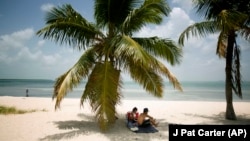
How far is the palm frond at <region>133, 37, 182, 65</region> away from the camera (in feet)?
32.8

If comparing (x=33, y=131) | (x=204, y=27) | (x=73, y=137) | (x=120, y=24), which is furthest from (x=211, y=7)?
(x=33, y=131)

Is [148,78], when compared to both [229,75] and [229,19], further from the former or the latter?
[229,75]

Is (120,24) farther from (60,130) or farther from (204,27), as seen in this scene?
(60,130)

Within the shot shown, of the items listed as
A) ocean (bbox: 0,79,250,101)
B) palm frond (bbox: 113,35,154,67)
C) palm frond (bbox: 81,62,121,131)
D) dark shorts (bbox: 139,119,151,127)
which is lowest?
ocean (bbox: 0,79,250,101)

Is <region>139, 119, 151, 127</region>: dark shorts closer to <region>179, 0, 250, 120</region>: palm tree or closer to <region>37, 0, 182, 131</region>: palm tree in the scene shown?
<region>37, 0, 182, 131</region>: palm tree

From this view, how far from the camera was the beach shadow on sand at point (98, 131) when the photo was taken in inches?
342

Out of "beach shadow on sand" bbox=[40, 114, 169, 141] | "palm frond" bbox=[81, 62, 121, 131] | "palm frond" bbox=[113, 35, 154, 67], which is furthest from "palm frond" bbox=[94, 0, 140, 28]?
"beach shadow on sand" bbox=[40, 114, 169, 141]

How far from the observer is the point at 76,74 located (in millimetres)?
9430

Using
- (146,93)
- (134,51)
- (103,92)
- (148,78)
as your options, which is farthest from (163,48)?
(146,93)

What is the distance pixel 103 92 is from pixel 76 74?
45.3 inches

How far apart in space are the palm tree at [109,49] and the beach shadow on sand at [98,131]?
0.48 meters

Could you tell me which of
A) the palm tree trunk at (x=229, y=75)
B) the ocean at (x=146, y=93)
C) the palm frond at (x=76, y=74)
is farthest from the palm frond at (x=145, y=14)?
the palm tree trunk at (x=229, y=75)

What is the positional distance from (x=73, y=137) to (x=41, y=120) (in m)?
3.20

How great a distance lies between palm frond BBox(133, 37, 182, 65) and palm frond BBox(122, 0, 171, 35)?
2.02 feet
